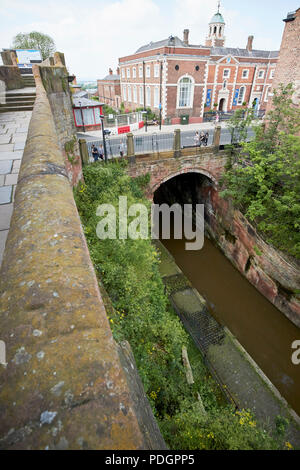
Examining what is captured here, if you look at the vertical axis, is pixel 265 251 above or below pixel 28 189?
below

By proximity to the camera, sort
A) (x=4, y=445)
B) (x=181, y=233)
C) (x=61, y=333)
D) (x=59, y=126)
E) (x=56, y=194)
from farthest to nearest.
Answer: (x=181, y=233) < (x=59, y=126) < (x=56, y=194) < (x=61, y=333) < (x=4, y=445)

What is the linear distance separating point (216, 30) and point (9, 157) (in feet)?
165

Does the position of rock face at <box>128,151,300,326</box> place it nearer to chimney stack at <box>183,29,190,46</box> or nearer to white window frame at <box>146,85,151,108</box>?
white window frame at <box>146,85,151,108</box>

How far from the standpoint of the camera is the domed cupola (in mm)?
39906

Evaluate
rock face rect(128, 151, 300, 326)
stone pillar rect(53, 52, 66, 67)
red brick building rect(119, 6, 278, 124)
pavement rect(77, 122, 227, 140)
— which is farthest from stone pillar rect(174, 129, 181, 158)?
red brick building rect(119, 6, 278, 124)

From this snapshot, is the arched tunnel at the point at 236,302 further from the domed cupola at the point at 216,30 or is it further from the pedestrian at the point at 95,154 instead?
the domed cupola at the point at 216,30

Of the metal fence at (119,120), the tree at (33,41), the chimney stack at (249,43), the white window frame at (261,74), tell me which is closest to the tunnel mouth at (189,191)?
the metal fence at (119,120)

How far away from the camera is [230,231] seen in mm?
14344

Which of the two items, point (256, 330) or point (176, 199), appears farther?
point (176, 199)

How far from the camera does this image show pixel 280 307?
1102 cm

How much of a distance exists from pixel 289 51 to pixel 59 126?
44.9ft
